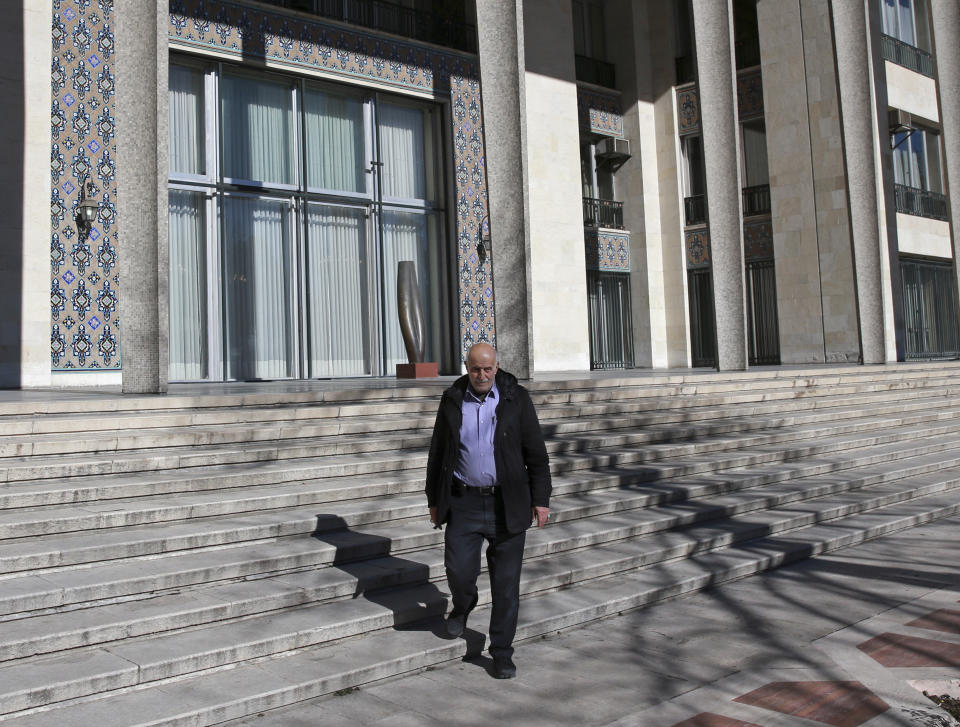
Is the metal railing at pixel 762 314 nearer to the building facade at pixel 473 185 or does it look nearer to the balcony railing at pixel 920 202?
the building facade at pixel 473 185

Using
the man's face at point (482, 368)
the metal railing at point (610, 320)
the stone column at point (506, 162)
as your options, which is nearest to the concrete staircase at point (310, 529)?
the man's face at point (482, 368)

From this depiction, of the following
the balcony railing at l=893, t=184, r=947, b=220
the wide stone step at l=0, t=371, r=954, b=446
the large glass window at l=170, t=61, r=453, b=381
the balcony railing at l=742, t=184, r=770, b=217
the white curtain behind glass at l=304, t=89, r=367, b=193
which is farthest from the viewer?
the balcony railing at l=893, t=184, r=947, b=220

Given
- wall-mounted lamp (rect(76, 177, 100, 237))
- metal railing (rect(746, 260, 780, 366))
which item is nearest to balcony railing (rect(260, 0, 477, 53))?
wall-mounted lamp (rect(76, 177, 100, 237))

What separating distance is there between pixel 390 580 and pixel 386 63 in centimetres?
1419

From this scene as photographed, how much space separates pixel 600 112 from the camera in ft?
74.9

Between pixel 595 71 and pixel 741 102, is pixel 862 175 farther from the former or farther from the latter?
pixel 595 71

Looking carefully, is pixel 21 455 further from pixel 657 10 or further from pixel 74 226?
pixel 657 10

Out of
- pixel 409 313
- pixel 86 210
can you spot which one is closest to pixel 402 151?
pixel 409 313

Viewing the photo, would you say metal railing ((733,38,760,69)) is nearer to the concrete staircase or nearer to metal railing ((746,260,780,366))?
metal railing ((746,260,780,366))

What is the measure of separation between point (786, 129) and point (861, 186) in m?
2.66

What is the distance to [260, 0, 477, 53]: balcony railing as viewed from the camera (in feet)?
55.7

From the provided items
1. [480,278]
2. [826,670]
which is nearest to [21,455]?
[826,670]

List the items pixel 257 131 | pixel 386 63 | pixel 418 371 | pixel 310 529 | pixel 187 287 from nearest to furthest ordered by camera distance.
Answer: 1. pixel 310 529
2. pixel 187 287
3. pixel 418 371
4. pixel 257 131
5. pixel 386 63

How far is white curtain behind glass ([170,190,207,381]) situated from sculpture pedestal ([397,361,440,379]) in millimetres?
3416
